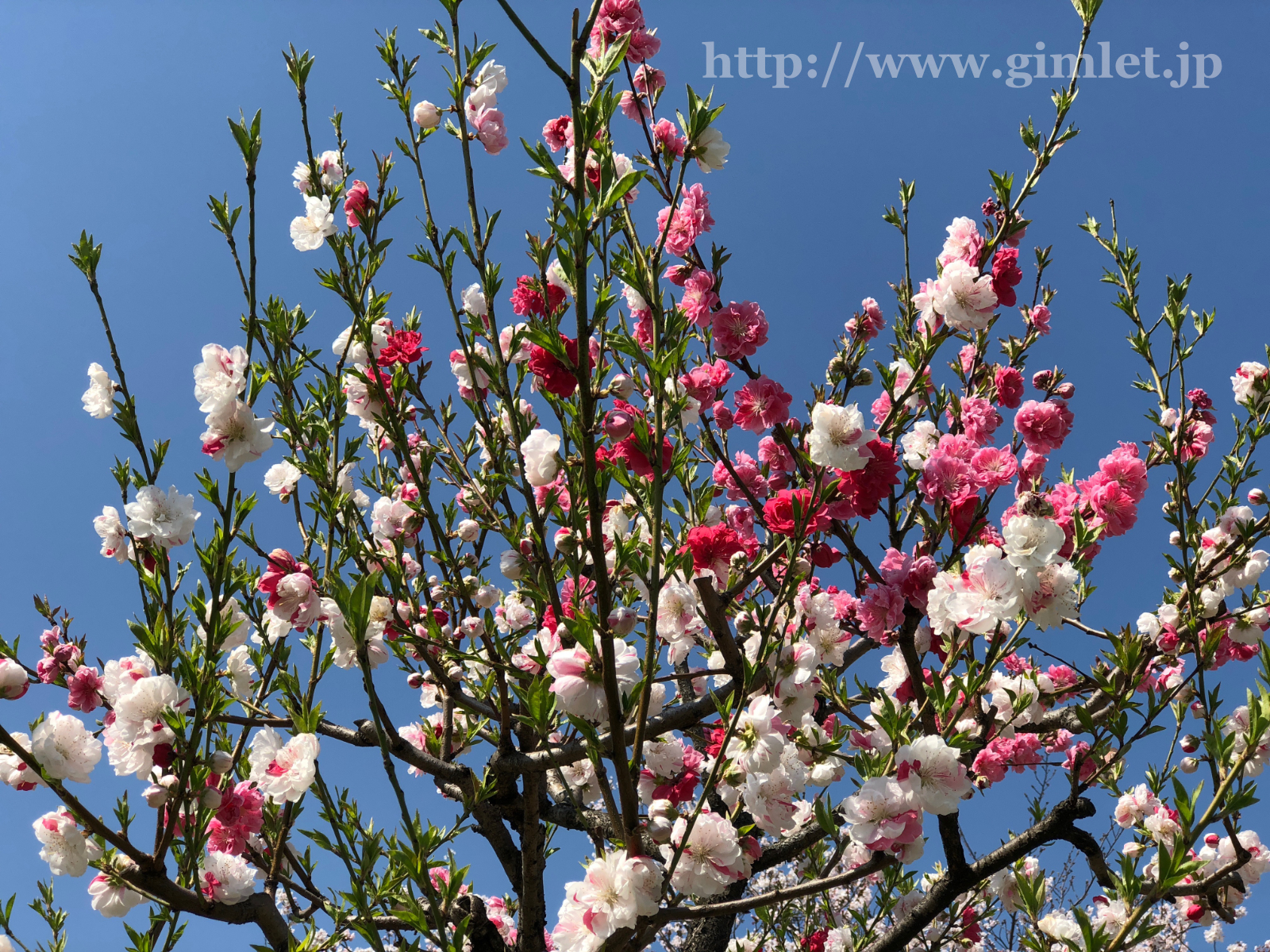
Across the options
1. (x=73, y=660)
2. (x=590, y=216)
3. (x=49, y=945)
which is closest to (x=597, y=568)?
(x=590, y=216)

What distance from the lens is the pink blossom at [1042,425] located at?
2682mm

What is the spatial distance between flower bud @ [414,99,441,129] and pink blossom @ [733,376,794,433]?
129cm

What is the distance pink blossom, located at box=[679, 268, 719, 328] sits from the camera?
244cm

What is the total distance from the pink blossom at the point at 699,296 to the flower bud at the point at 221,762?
1899mm

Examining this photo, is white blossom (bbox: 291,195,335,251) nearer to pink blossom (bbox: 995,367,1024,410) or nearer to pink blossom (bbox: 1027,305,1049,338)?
pink blossom (bbox: 995,367,1024,410)

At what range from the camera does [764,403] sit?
2576 mm

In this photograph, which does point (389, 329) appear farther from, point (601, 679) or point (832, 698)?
point (832, 698)

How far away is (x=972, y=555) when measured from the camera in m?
1.85

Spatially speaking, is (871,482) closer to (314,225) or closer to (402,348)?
(402,348)

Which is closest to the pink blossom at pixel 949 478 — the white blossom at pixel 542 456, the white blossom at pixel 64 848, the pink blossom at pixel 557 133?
the white blossom at pixel 542 456

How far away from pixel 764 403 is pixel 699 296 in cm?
42

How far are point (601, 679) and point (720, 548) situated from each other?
0.75 metres

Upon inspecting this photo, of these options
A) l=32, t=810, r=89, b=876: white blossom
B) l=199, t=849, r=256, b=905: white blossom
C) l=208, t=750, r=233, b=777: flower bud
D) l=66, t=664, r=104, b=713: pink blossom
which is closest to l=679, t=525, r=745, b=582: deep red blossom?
l=208, t=750, r=233, b=777: flower bud

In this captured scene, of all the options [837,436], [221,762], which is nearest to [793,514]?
[837,436]
